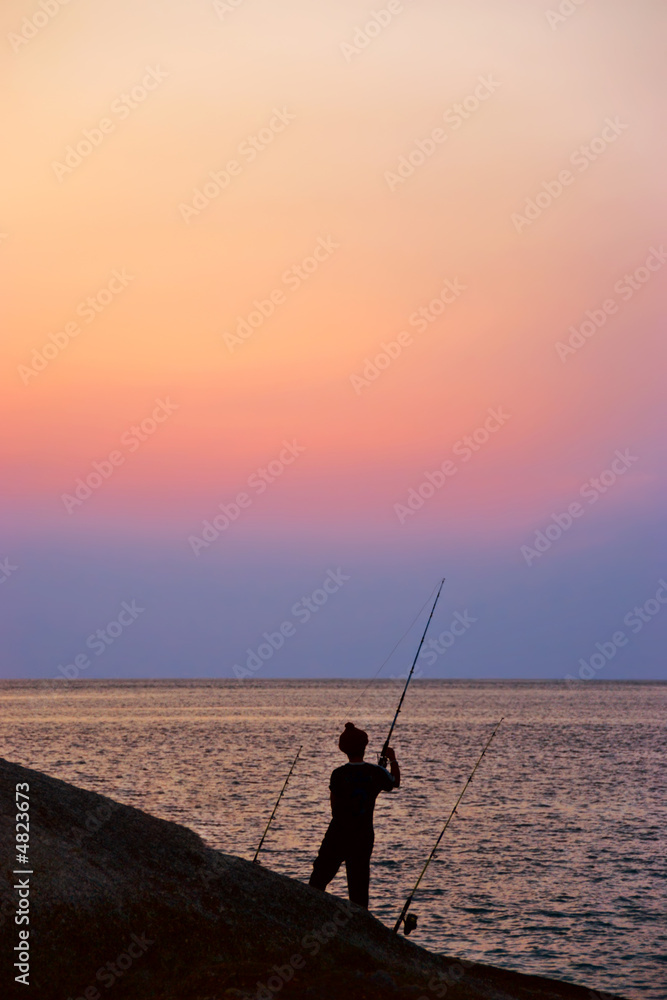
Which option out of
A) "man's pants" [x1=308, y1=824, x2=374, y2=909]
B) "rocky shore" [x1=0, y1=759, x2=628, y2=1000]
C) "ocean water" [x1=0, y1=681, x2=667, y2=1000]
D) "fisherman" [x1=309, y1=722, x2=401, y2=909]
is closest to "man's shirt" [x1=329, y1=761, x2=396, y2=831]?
"fisherman" [x1=309, y1=722, x2=401, y2=909]

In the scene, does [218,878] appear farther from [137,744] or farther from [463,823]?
[137,744]

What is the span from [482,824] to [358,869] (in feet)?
56.2

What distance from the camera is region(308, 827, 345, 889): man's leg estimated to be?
8906 millimetres

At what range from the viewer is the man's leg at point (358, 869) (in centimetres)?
889

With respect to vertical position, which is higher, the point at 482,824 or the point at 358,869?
the point at 482,824

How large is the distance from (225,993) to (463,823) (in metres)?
19.6

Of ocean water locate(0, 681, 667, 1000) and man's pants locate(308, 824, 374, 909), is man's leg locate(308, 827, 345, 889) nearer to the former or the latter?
man's pants locate(308, 824, 374, 909)

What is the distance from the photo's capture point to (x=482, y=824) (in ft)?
82.1

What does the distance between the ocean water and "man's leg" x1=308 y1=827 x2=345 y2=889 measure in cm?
533

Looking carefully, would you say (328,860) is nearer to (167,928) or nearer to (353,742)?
(353,742)

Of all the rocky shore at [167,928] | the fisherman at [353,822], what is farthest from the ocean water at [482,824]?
the rocky shore at [167,928]

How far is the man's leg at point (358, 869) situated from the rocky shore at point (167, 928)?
315mm
